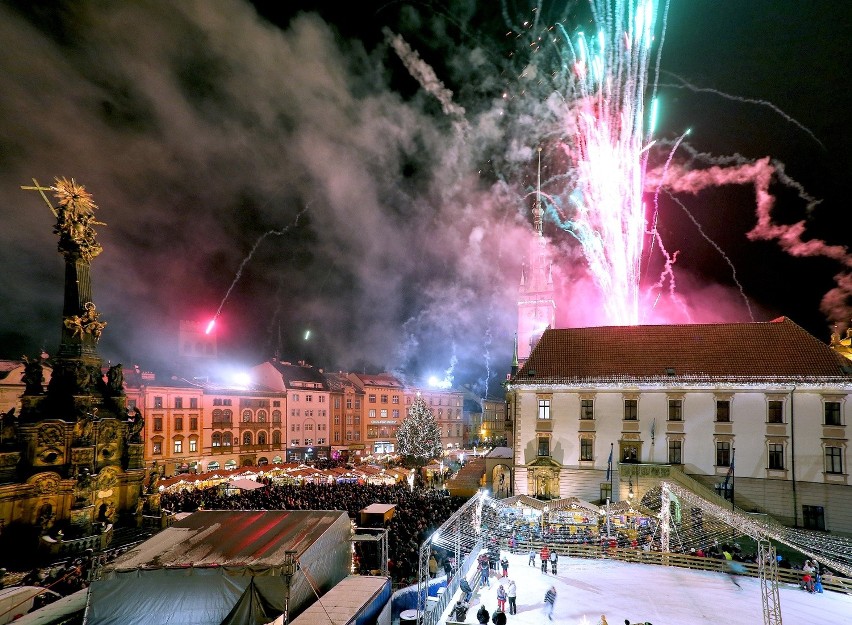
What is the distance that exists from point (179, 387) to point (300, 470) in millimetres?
20416

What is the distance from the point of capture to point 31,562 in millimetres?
21484

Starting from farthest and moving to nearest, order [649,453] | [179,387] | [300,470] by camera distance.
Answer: [179,387] < [300,470] < [649,453]

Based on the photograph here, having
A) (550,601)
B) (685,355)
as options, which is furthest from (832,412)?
(550,601)

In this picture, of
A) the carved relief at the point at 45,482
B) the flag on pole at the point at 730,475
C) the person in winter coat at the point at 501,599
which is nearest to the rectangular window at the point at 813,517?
the flag on pole at the point at 730,475

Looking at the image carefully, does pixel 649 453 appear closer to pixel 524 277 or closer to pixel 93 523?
pixel 93 523

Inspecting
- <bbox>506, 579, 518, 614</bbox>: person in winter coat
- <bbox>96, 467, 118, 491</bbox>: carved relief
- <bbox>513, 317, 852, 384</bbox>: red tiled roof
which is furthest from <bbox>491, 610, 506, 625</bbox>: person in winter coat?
<bbox>96, 467, 118, 491</bbox>: carved relief

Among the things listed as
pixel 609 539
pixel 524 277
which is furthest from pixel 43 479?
pixel 524 277

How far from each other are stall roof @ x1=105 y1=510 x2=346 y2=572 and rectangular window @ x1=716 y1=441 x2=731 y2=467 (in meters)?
27.0

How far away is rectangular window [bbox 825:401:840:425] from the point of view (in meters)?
28.8

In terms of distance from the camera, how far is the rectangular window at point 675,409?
104ft

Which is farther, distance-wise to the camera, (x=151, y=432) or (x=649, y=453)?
(x=151, y=432)

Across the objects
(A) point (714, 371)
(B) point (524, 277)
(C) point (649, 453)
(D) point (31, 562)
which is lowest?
(D) point (31, 562)

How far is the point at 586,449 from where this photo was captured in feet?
108

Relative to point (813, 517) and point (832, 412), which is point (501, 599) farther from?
point (832, 412)
